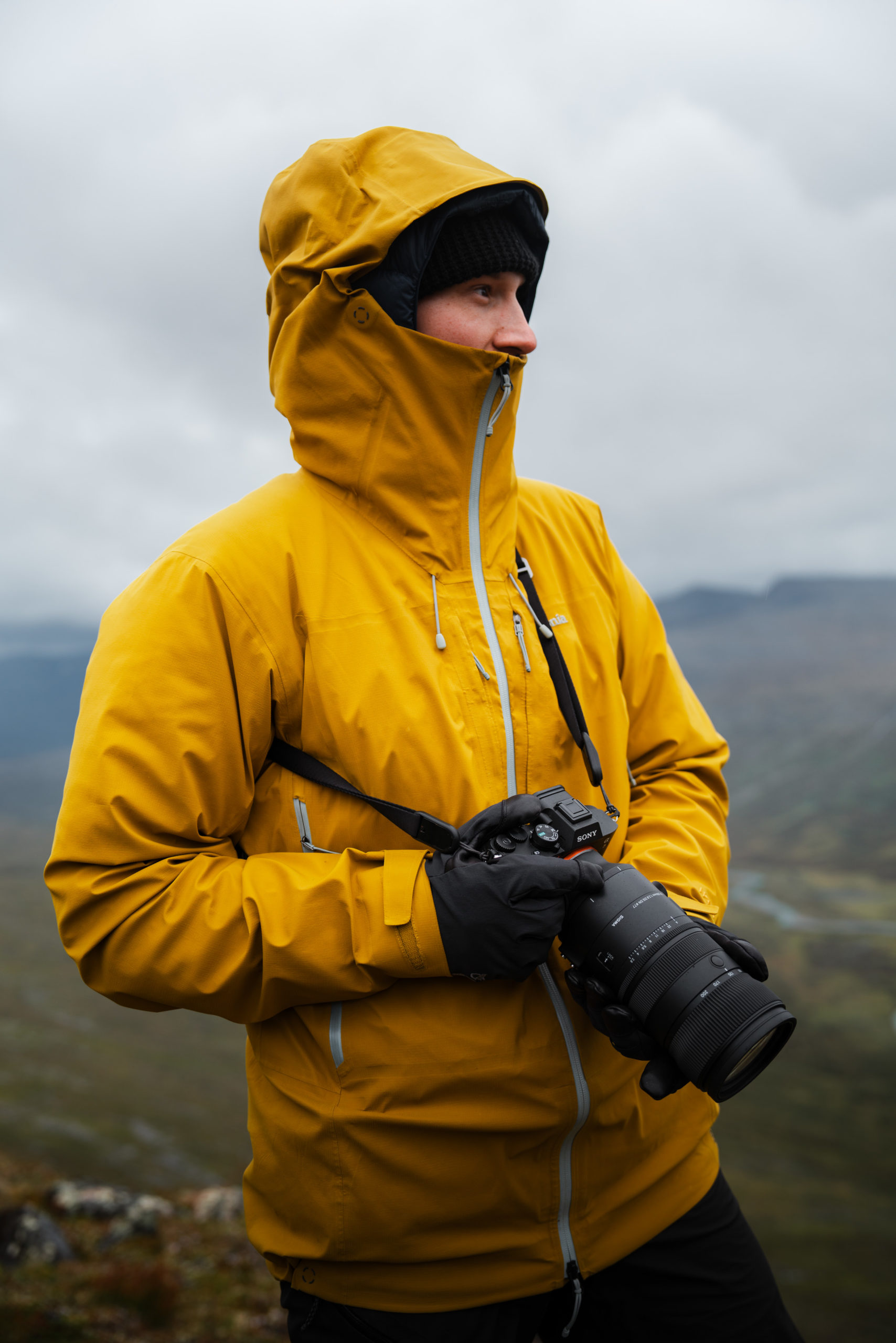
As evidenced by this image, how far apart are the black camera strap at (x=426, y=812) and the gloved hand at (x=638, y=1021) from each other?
1.55 ft

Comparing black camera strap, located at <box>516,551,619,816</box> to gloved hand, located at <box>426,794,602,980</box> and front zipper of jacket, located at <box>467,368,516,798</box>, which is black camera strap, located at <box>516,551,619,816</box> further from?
gloved hand, located at <box>426,794,602,980</box>

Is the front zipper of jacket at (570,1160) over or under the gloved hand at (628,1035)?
under

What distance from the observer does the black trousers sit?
2.04m

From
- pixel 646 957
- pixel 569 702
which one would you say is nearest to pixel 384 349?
pixel 569 702

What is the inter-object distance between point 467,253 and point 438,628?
107 centimetres

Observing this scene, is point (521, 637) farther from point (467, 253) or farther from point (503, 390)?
point (467, 253)

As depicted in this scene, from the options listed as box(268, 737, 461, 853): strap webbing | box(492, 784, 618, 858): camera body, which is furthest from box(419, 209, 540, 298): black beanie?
box(492, 784, 618, 858): camera body

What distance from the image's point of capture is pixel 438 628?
2174 mm

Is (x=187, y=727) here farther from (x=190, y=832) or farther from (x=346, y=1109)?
(x=346, y=1109)

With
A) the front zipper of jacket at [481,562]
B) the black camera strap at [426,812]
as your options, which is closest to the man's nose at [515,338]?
the front zipper of jacket at [481,562]

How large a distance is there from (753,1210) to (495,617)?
13.7 m

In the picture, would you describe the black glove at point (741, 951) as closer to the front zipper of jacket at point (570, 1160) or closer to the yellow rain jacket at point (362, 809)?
the yellow rain jacket at point (362, 809)

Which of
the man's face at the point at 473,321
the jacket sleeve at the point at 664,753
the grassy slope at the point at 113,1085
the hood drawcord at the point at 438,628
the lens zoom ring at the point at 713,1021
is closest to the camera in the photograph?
the lens zoom ring at the point at 713,1021

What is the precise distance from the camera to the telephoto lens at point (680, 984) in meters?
1.82
